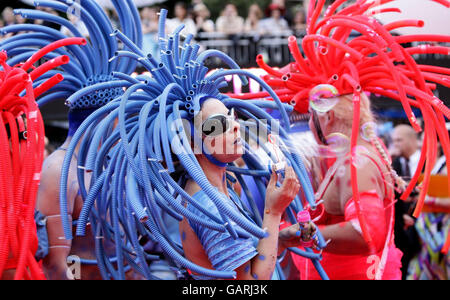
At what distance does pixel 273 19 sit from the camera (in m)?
6.85

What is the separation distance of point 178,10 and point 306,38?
175 inches

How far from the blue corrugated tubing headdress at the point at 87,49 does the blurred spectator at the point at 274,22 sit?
14.7 ft

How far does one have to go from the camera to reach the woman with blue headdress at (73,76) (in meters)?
2.04

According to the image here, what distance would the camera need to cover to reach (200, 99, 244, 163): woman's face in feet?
5.76

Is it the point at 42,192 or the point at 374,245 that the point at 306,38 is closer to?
the point at 374,245

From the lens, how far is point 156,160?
A: 64.8 inches

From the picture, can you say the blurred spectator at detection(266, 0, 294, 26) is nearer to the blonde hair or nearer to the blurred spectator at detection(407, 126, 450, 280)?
the blurred spectator at detection(407, 126, 450, 280)

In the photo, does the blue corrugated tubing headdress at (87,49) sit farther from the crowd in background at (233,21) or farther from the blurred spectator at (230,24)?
the blurred spectator at (230,24)

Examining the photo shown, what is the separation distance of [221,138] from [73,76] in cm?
83

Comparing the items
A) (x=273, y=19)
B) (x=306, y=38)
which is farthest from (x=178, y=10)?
(x=306, y=38)

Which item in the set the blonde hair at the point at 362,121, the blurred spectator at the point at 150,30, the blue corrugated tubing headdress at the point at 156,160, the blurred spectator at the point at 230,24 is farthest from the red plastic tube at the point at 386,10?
the blurred spectator at the point at 230,24

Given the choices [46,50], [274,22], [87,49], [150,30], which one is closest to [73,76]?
[87,49]

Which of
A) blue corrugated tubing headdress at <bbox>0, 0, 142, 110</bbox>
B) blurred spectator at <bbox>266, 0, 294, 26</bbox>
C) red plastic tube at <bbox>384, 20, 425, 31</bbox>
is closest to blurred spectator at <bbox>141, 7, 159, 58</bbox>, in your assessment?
blurred spectator at <bbox>266, 0, 294, 26</bbox>
